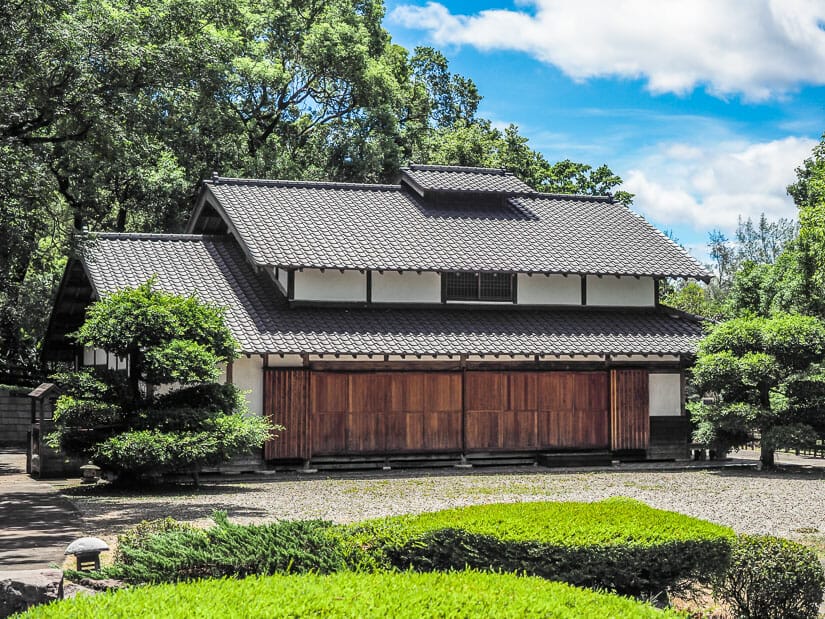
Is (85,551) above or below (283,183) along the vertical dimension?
below

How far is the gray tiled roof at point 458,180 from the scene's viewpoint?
29000mm

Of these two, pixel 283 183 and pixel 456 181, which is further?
pixel 456 181

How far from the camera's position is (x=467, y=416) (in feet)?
80.7

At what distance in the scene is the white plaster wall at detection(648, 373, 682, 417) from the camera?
85.1 ft

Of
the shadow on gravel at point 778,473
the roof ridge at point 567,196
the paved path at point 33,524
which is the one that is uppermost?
the roof ridge at point 567,196

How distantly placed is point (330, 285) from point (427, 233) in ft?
11.9

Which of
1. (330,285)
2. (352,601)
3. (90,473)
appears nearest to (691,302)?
(330,285)

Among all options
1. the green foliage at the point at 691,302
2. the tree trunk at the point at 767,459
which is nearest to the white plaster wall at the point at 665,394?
the tree trunk at the point at 767,459

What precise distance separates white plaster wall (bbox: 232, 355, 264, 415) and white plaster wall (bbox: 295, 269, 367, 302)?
91.8 inches

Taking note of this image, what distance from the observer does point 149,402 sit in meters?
18.8

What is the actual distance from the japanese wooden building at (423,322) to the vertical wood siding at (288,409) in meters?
0.03

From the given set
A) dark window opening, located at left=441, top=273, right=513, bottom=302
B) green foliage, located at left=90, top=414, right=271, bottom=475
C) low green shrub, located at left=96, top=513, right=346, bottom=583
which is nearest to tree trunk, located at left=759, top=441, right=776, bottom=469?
dark window opening, located at left=441, top=273, right=513, bottom=302

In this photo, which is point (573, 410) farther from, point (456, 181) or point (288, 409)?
point (456, 181)

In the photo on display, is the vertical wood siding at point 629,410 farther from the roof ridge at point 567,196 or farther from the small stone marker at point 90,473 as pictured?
the small stone marker at point 90,473
